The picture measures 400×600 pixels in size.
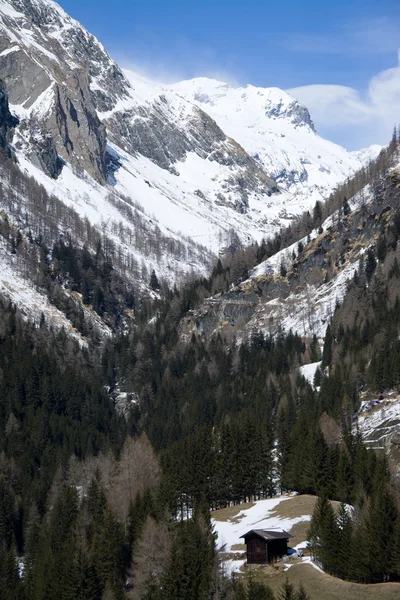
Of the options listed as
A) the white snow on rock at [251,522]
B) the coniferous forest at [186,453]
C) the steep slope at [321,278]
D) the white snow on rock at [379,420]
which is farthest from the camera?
the steep slope at [321,278]

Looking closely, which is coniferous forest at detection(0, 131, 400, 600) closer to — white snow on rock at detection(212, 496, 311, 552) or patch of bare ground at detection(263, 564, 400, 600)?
patch of bare ground at detection(263, 564, 400, 600)

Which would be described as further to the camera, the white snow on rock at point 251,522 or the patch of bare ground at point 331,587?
the white snow on rock at point 251,522

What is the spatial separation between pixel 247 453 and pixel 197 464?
6.32m

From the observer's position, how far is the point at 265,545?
7456 cm

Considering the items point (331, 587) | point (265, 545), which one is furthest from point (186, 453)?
point (331, 587)

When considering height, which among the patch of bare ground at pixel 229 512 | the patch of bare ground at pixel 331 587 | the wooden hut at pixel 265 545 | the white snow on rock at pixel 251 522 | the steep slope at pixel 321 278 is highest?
the steep slope at pixel 321 278

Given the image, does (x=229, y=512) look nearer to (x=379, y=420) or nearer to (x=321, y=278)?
(x=379, y=420)

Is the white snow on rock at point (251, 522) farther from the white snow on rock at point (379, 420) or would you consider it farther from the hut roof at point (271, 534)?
the white snow on rock at point (379, 420)

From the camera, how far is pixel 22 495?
127625mm

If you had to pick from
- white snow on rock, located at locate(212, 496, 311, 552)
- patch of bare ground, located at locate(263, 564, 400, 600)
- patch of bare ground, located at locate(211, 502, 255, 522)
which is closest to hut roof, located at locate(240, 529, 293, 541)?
white snow on rock, located at locate(212, 496, 311, 552)

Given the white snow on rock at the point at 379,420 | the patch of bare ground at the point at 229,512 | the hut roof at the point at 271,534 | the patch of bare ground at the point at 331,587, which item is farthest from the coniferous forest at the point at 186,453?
the hut roof at the point at 271,534

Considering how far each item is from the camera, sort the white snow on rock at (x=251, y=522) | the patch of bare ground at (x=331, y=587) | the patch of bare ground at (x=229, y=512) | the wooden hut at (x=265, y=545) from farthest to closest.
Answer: the patch of bare ground at (x=229, y=512), the white snow on rock at (x=251, y=522), the wooden hut at (x=265, y=545), the patch of bare ground at (x=331, y=587)

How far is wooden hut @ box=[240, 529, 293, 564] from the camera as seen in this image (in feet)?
244

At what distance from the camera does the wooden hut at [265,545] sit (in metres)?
74.3
